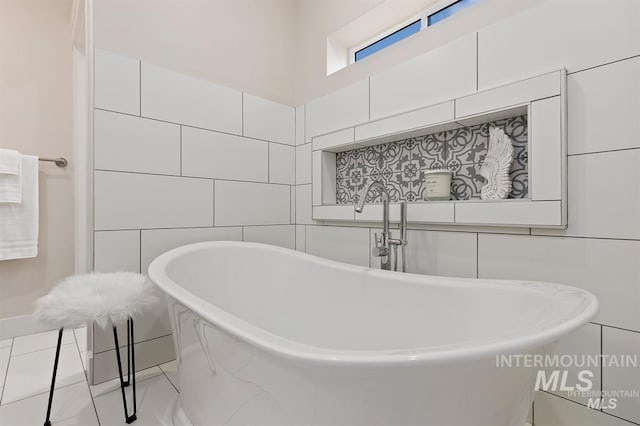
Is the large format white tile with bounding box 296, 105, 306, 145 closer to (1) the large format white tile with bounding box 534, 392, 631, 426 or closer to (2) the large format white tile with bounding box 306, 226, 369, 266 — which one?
(2) the large format white tile with bounding box 306, 226, 369, 266

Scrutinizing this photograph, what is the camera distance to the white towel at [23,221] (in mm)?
1869

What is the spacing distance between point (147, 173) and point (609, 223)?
6.15 ft

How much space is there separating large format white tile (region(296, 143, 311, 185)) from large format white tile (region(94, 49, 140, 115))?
3.20 feet

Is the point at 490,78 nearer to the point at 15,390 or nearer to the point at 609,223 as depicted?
the point at 609,223

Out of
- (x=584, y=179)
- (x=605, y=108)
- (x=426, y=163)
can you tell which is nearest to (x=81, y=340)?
(x=426, y=163)

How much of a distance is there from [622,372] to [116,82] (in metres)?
2.25

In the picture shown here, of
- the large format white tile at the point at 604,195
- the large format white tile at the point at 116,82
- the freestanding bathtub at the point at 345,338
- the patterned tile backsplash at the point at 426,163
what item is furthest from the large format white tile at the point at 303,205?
the large format white tile at the point at 604,195

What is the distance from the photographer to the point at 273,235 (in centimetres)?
208

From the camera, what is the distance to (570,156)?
1082 millimetres

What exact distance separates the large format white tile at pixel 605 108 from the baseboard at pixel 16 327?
9.40ft

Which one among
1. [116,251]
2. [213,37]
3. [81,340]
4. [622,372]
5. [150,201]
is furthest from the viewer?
[81,340]

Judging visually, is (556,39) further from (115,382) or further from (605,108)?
(115,382)

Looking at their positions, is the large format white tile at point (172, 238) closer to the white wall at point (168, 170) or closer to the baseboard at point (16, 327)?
the white wall at point (168, 170)

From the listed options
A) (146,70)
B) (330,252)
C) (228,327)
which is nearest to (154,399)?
(228,327)
